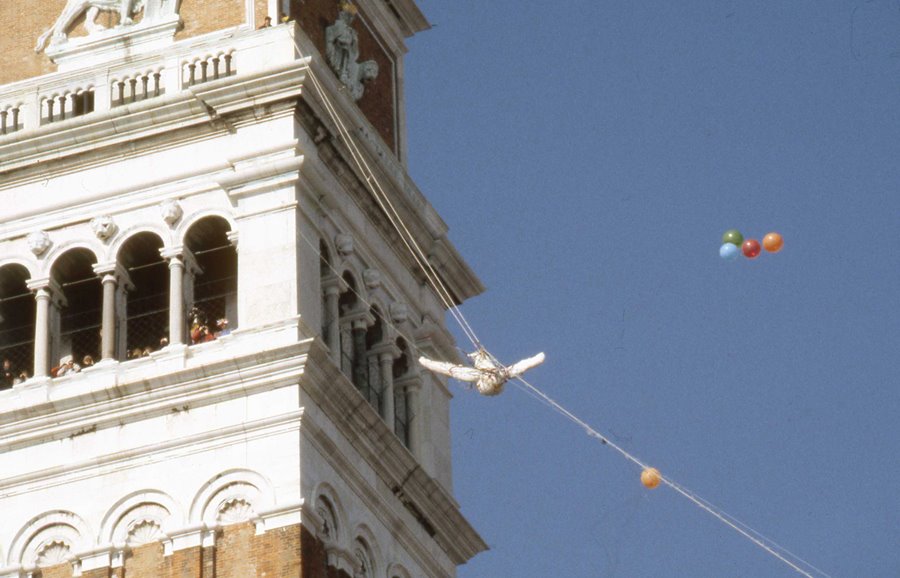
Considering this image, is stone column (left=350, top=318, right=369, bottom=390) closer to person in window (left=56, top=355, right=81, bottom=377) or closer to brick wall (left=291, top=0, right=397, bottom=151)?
person in window (left=56, top=355, right=81, bottom=377)

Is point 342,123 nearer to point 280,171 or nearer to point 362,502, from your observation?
point 280,171

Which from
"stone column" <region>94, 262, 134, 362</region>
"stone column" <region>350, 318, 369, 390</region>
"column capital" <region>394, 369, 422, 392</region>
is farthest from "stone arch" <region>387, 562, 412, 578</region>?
"stone column" <region>94, 262, 134, 362</region>

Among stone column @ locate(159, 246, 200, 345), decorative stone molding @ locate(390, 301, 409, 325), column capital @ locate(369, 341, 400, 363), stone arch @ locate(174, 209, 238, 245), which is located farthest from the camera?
decorative stone molding @ locate(390, 301, 409, 325)

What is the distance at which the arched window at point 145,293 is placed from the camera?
5694cm

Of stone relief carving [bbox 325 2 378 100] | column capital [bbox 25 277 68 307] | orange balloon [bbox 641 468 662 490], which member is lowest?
orange balloon [bbox 641 468 662 490]

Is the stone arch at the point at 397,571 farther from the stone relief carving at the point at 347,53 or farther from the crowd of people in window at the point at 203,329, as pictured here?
the stone relief carving at the point at 347,53

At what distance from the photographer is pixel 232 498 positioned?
5338 cm

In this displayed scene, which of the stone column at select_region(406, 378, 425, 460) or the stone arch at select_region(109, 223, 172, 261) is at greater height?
the stone arch at select_region(109, 223, 172, 261)

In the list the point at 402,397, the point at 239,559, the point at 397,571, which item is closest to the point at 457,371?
the point at 239,559

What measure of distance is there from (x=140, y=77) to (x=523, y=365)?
39.1 feet

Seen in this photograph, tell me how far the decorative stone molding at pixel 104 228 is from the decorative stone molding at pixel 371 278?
458 cm

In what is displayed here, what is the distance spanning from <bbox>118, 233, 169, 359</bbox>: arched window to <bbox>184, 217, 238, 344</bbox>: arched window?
0.62 meters

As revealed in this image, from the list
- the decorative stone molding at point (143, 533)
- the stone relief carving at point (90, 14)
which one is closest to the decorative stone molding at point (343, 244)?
the stone relief carving at point (90, 14)

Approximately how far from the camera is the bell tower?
53719 millimetres
